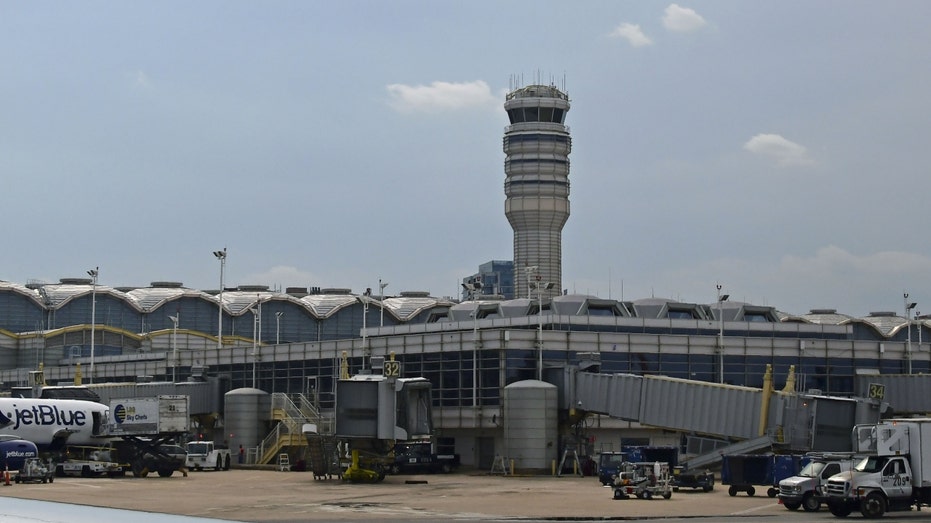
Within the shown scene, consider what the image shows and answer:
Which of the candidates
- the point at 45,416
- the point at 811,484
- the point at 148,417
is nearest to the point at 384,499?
the point at 811,484

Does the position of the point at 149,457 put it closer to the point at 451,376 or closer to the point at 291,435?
the point at 291,435

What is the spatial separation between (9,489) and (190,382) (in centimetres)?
4771

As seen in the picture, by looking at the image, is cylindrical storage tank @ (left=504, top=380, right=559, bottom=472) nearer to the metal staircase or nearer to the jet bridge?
the jet bridge

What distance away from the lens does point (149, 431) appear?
8581cm

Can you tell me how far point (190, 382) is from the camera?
368 feet

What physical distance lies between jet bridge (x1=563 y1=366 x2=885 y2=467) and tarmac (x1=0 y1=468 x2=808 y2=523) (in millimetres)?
5017

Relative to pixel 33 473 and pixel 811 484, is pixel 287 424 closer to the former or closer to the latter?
pixel 33 473

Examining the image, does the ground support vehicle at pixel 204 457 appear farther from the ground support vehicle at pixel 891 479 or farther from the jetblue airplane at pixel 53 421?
the ground support vehicle at pixel 891 479

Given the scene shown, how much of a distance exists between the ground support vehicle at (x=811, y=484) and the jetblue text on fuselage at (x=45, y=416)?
4948cm

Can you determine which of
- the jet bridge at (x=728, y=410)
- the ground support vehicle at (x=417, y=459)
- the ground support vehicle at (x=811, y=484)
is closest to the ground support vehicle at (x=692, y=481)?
the jet bridge at (x=728, y=410)

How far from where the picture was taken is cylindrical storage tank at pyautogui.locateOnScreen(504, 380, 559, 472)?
8956cm

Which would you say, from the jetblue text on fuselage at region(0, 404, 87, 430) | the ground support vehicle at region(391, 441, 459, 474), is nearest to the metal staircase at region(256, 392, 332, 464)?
the ground support vehicle at region(391, 441, 459, 474)

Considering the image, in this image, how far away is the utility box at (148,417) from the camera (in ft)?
282

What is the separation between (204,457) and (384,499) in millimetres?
37426
